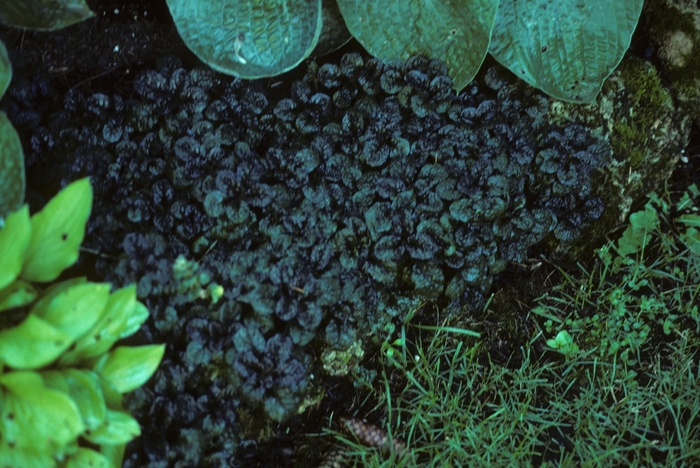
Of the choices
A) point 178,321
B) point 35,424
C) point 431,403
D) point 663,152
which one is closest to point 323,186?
point 178,321

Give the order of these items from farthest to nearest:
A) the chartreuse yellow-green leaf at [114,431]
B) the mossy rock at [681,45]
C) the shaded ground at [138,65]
→ the mossy rock at [681,45] → the shaded ground at [138,65] → the chartreuse yellow-green leaf at [114,431]

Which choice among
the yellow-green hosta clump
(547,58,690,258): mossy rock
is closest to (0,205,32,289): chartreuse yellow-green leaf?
the yellow-green hosta clump

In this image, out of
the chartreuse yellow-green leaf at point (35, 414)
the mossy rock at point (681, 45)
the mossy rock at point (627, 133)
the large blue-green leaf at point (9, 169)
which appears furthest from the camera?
the mossy rock at point (681, 45)

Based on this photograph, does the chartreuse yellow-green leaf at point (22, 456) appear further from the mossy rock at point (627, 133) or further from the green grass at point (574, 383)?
the mossy rock at point (627, 133)

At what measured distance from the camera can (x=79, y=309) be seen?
1.00 meters

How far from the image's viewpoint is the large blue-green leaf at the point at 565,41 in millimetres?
1580

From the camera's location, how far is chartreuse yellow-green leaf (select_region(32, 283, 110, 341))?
989 mm

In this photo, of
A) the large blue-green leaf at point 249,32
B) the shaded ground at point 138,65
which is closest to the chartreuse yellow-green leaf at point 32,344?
the shaded ground at point 138,65

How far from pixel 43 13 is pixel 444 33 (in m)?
0.97

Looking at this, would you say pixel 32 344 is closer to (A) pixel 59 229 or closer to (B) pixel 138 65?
(A) pixel 59 229

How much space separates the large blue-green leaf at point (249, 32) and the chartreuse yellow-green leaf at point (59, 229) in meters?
0.53

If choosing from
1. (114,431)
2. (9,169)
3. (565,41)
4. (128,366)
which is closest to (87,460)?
(114,431)

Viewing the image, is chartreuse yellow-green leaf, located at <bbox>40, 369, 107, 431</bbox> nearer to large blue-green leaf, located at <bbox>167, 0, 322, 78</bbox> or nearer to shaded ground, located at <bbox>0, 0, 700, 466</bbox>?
shaded ground, located at <bbox>0, 0, 700, 466</bbox>

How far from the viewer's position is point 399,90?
151 cm
